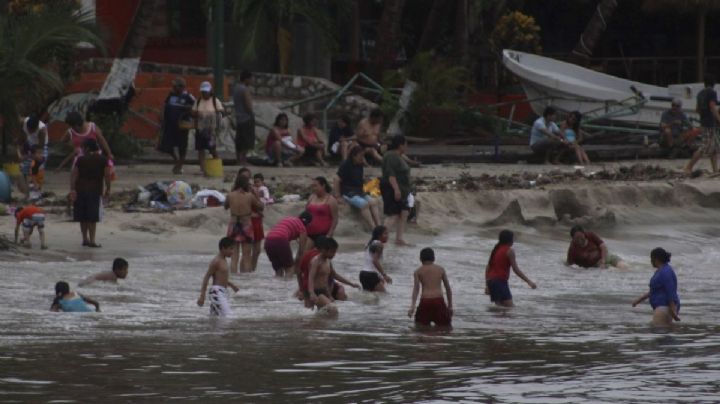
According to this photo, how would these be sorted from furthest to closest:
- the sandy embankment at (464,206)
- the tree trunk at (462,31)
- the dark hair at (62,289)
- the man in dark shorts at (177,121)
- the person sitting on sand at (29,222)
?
the tree trunk at (462,31) → the man in dark shorts at (177,121) → the sandy embankment at (464,206) → the person sitting on sand at (29,222) → the dark hair at (62,289)

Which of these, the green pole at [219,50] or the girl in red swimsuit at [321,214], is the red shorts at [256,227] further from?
the green pole at [219,50]

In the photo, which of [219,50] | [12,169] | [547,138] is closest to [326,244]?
[12,169]

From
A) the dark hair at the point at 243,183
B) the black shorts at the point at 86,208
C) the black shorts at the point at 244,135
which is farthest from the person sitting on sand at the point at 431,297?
the black shorts at the point at 244,135

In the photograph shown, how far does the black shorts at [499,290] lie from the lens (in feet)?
57.6

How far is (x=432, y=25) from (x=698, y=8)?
5.68 m

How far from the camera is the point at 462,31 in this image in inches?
1345

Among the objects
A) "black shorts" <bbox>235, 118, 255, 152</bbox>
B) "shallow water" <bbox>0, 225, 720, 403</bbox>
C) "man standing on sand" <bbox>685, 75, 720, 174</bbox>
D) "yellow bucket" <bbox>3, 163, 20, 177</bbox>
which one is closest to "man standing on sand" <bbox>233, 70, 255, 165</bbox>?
"black shorts" <bbox>235, 118, 255, 152</bbox>

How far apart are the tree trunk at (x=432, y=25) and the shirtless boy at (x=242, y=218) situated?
1579 cm

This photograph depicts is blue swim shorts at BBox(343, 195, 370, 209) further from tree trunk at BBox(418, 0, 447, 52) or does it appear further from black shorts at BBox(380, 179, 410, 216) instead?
tree trunk at BBox(418, 0, 447, 52)

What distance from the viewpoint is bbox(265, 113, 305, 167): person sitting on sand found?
2684cm

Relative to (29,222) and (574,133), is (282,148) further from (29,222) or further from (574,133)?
(29,222)

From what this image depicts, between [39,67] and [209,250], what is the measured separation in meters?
3.90

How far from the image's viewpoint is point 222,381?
12.5 meters

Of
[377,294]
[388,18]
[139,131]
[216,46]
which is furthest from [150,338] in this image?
[388,18]
